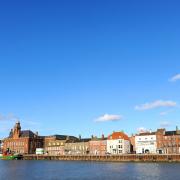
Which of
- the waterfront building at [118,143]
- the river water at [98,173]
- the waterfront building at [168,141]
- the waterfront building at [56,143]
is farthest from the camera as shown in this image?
the waterfront building at [56,143]

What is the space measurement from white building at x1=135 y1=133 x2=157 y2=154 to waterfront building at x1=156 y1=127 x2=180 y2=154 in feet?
7.57

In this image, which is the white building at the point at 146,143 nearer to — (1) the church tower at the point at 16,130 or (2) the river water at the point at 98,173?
(2) the river water at the point at 98,173

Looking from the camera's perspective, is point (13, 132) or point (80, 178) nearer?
point (80, 178)

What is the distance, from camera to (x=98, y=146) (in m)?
149

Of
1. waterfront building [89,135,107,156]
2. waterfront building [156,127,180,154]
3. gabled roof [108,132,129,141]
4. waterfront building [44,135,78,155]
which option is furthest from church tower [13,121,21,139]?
waterfront building [156,127,180,154]

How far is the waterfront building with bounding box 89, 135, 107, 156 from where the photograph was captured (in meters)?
147

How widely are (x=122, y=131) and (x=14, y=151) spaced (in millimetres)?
69298

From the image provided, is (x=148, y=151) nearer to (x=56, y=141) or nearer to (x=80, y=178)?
(x=56, y=141)

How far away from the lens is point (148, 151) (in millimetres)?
134375

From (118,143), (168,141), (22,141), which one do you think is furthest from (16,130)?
(168,141)

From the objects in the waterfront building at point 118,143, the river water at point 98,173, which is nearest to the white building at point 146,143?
the waterfront building at point 118,143

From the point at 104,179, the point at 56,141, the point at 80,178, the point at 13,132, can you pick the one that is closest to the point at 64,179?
the point at 80,178

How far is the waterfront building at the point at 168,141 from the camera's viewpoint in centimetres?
12600

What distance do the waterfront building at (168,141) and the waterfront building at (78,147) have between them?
38328mm
